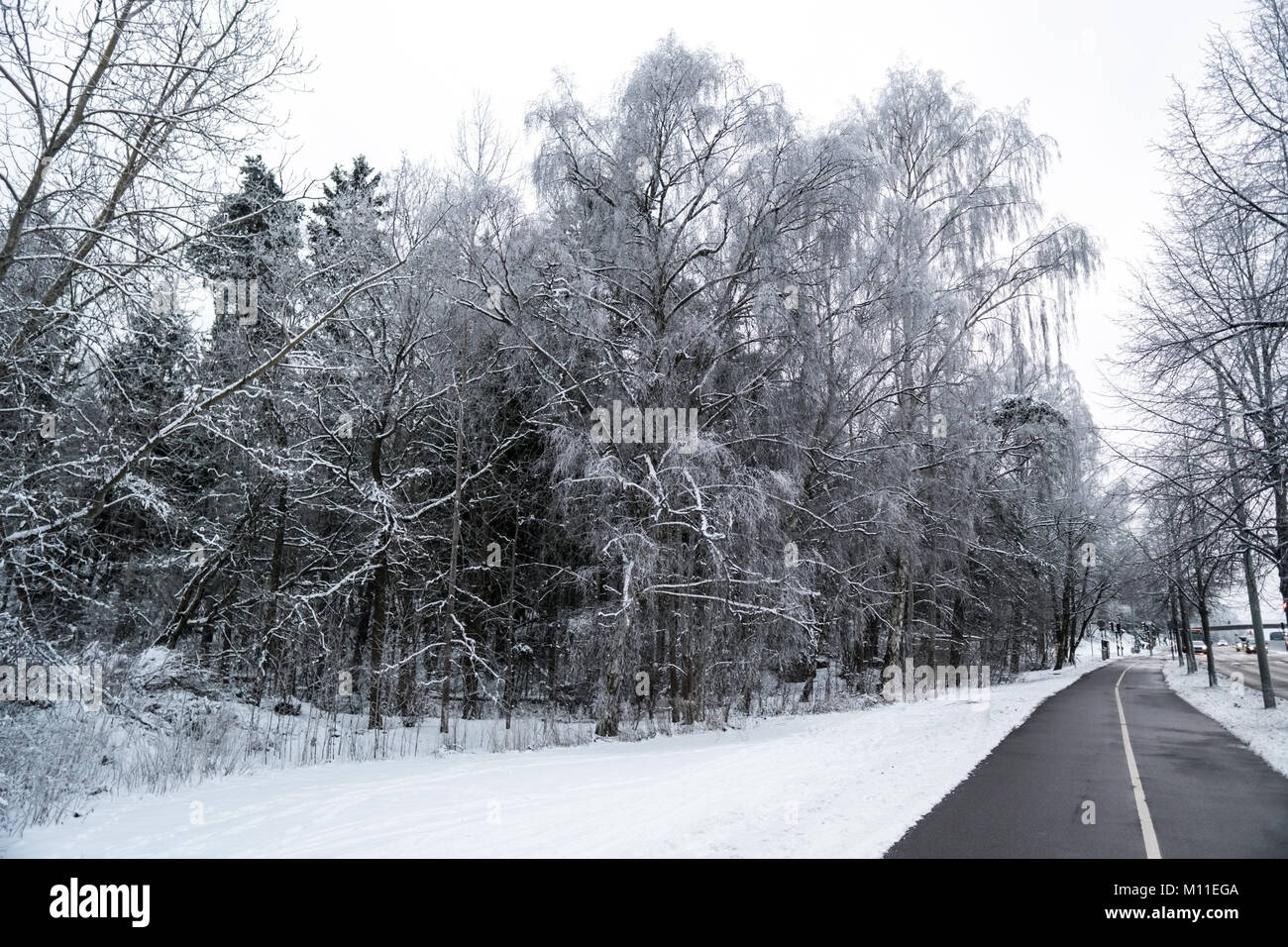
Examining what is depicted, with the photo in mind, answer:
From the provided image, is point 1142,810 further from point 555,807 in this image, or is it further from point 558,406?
point 558,406

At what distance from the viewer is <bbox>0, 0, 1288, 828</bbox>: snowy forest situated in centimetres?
671

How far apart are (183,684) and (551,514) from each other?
22.5 ft

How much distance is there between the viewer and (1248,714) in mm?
15586

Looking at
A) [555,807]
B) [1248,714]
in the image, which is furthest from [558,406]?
[1248,714]

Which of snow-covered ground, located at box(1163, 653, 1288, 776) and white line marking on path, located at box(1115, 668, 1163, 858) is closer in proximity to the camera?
white line marking on path, located at box(1115, 668, 1163, 858)

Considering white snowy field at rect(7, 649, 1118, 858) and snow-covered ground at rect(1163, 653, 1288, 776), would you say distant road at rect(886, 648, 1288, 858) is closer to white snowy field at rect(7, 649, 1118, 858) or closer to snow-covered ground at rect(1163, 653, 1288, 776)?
snow-covered ground at rect(1163, 653, 1288, 776)

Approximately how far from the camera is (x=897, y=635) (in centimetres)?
1878

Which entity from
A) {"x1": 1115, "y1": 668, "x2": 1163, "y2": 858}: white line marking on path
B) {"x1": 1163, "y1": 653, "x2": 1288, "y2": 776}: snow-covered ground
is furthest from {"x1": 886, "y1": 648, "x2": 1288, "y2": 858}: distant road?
{"x1": 1163, "y1": 653, "x2": 1288, "y2": 776}: snow-covered ground

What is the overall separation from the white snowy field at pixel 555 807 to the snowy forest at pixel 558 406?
117 centimetres

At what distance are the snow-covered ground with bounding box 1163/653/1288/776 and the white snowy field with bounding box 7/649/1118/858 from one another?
4483 mm

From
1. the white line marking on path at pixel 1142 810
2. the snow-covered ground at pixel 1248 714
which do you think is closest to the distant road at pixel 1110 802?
the white line marking on path at pixel 1142 810

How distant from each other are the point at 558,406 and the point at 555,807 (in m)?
8.44
